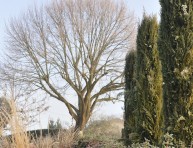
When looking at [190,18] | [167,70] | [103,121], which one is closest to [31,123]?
[167,70]

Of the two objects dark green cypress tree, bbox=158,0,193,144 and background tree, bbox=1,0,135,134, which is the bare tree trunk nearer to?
background tree, bbox=1,0,135,134

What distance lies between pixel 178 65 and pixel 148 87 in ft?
6.43

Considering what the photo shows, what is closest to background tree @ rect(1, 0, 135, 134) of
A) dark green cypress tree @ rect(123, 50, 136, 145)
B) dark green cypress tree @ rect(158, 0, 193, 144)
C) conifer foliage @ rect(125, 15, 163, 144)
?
dark green cypress tree @ rect(123, 50, 136, 145)

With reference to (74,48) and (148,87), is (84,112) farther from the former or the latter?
(148,87)

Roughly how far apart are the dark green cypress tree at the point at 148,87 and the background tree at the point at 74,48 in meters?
10.1

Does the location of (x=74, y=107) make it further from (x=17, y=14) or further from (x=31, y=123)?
(x=31, y=123)

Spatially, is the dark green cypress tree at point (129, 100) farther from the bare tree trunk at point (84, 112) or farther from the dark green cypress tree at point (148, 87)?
the bare tree trunk at point (84, 112)

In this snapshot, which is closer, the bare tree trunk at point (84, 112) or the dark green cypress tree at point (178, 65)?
the dark green cypress tree at point (178, 65)

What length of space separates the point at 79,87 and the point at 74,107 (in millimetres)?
1212

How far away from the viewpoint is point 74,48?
1734 centimetres

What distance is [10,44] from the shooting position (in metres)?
17.8

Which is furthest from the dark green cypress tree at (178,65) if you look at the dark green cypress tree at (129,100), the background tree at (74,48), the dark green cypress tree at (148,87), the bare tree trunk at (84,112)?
the bare tree trunk at (84,112)

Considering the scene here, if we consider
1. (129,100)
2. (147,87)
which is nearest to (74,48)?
(129,100)

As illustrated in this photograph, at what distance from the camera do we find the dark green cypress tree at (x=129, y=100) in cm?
737
